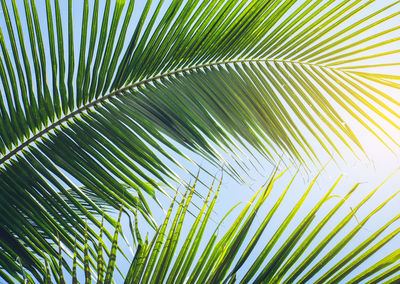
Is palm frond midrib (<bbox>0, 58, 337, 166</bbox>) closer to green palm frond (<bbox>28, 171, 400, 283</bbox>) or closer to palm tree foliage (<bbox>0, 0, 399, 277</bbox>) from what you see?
palm tree foliage (<bbox>0, 0, 399, 277</bbox>)

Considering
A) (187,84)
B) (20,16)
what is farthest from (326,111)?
(20,16)

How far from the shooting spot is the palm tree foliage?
1.14 m

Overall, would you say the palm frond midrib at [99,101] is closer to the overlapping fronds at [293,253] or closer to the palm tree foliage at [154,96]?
the palm tree foliage at [154,96]

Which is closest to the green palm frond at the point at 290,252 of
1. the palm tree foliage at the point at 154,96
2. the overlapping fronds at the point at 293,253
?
the overlapping fronds at the point at 293,253

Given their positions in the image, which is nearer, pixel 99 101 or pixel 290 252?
pixel 290 252

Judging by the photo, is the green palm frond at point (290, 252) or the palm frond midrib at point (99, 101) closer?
the green palm frond at point (290, 252)

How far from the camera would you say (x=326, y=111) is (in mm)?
1281

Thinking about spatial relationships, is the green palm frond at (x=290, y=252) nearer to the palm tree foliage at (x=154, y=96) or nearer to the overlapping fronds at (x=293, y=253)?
the overlapping fronds at (x=293, y=253)

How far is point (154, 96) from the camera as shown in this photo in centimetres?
130

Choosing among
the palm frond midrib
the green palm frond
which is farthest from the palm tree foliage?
the green palm frond

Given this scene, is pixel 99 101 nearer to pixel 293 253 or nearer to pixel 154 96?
pixel 154 96

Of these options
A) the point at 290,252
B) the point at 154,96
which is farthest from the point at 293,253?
the point at 154,96

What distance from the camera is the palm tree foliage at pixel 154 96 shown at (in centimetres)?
114

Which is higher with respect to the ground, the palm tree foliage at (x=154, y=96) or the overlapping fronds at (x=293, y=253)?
the palm tree foliage at (x=154, y=96)
